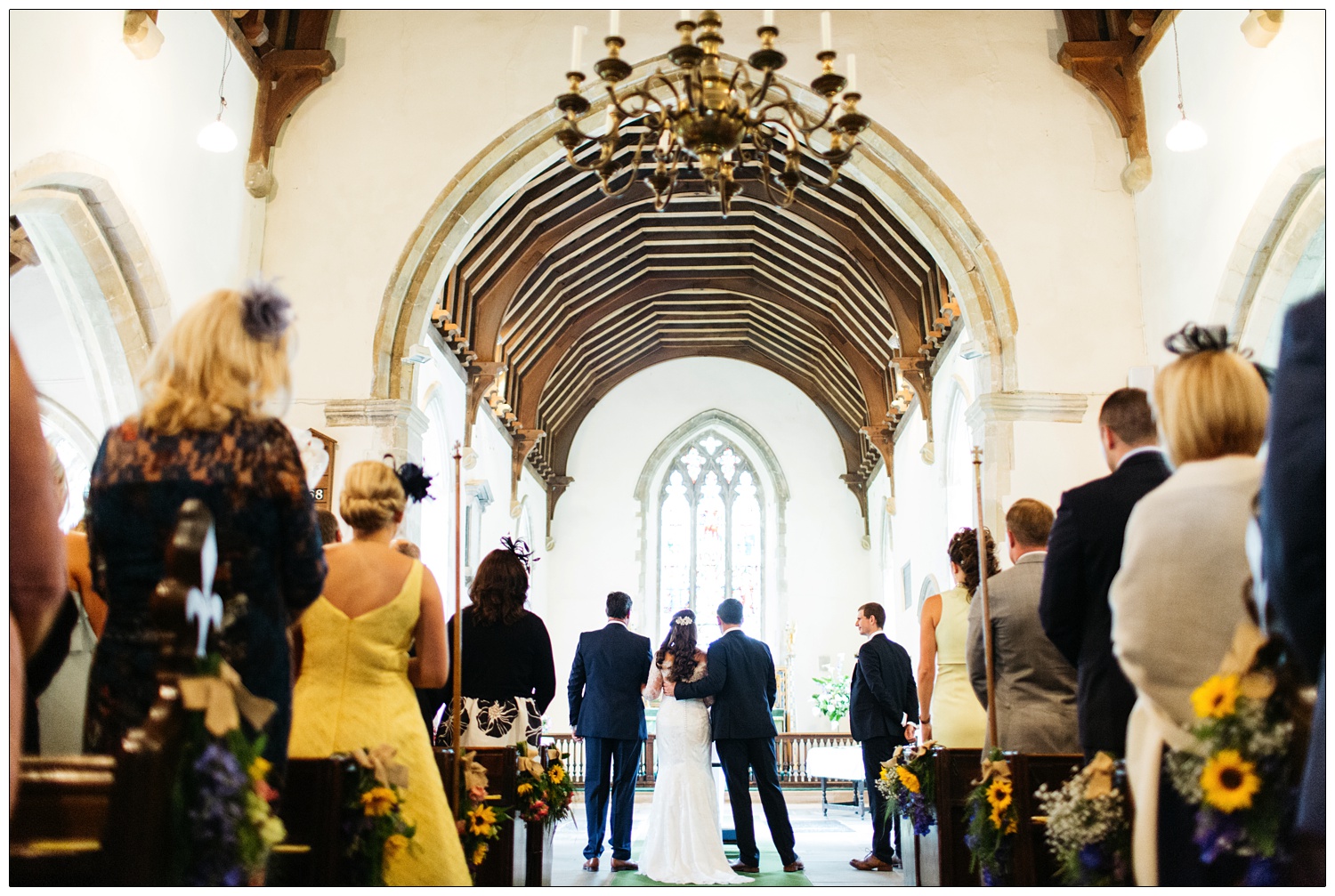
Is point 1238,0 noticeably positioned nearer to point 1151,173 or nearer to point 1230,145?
point 1230,145

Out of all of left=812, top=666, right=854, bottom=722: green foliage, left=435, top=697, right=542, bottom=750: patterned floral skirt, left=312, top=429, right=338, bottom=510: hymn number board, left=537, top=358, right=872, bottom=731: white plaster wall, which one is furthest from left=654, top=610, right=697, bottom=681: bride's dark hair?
left=537, top=358, right=872, bottom=731: white plaster wall

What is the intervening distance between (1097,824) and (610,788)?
3657 millimetres

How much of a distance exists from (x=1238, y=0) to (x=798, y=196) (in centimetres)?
586

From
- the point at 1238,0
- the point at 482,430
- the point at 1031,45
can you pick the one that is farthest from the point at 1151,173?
the point at 482,430

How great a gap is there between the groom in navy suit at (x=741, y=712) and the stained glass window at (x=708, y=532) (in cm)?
941

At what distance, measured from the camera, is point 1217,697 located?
1.73 m

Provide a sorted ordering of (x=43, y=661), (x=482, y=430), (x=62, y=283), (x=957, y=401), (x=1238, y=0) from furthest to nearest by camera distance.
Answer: (x=482, y=430)
(x=957, y=401)
(x=62, y=283)
(x=1238, y=0)
(x=43, y=661)

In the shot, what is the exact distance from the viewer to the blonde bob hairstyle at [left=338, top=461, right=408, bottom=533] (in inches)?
94.1

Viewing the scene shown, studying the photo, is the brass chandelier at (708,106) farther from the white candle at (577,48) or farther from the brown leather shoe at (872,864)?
the brown leather shoe at (872,864)

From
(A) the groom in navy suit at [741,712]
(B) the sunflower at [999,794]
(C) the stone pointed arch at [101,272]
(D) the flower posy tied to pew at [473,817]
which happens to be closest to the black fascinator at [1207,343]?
(B) the sunflower at [999,794]

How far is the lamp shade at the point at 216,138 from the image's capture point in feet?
16.2

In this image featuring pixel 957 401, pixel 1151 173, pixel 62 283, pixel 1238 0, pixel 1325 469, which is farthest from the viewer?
pixel 957 401

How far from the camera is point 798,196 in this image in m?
9.07

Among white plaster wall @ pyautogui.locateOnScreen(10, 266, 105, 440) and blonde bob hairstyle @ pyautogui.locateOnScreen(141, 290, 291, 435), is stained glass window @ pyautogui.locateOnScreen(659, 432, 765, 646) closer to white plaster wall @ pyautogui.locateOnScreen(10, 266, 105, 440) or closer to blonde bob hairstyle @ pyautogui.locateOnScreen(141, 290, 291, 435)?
white plaster wall @ pyautogui.locateOnScreen(10, 266, 105, 440)
